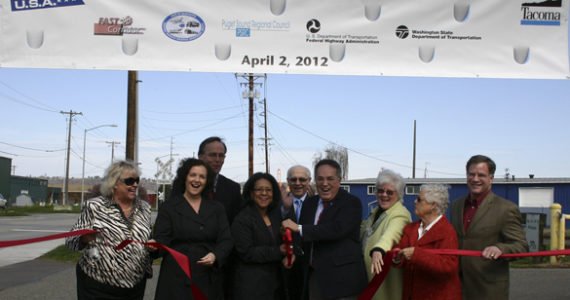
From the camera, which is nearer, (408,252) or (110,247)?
(408,252)

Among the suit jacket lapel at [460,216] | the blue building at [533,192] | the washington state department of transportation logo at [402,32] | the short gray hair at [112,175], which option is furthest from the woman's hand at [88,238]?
the blue building at [533,192]

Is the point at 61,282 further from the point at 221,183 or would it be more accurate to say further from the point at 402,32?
the point at 402,32

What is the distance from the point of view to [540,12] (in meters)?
4.02

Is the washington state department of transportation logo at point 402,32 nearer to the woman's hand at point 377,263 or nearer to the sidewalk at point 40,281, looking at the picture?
the woman's hand at point 377,263

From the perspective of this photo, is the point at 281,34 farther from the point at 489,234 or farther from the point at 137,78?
the point at 137,78

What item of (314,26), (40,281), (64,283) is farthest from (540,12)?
(40,281)

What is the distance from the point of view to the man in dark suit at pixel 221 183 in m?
5.23

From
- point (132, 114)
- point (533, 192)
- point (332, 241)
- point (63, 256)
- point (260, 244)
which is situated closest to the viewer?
point (332, 241)

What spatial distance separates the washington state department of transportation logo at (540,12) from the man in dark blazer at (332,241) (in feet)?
6.30

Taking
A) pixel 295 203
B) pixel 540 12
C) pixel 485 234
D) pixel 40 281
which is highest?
pixel 540 12

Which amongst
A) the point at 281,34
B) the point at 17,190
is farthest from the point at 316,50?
the point at 17,190

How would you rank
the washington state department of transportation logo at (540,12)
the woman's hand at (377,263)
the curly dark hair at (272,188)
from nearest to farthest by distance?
the woman's hand at (377,263) < the washington state department of transportation logo at (540,12) < the curly dark hair at (272,188)

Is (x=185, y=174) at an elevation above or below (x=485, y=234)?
above

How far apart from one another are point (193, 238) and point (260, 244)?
0.61m
